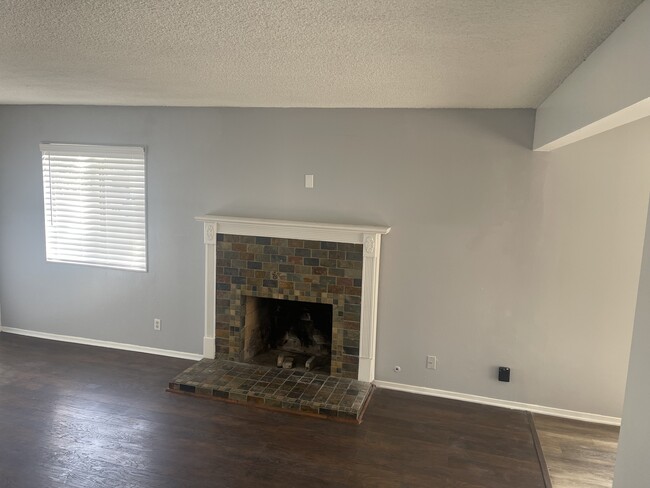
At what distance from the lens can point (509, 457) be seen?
323cm

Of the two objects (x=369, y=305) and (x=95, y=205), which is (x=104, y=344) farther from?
(x=369, y=305)

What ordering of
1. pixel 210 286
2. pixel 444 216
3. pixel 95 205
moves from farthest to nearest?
pixel 95 205
pixel 210 286
pixel 444 216

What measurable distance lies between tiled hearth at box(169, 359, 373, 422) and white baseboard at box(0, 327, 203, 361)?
0.39 m

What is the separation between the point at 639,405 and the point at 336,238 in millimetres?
2776

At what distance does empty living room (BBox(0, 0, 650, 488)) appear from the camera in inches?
91.7

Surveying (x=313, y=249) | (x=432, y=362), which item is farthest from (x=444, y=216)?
(x=432, y=362)

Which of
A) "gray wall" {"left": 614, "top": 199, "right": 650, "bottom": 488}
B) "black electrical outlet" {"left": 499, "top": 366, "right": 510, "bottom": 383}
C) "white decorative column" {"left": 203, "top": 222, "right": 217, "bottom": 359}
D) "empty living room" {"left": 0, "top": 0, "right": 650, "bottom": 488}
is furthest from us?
"white decorative column" {"left": 203, "top": 222, "right": 217, "bottom": 359}

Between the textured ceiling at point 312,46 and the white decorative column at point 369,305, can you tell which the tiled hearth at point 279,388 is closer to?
the white decorative column at point 369,305

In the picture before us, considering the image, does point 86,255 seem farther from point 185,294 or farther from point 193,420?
point 193,420

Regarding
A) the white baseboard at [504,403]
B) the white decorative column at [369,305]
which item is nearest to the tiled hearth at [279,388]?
the white decorative column at [369,305]

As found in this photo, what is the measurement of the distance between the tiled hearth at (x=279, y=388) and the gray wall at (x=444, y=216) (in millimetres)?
434

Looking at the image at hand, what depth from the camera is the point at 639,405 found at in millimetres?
→ 1464

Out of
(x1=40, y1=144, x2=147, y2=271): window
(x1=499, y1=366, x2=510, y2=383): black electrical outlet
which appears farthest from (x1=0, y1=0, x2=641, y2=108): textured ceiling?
(x1=499, y1=366, x2=510, y2=383): black electrical outlet

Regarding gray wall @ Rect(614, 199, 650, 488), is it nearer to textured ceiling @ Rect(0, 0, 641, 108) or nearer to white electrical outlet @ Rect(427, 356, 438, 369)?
textured ceiling @ Rect(0, 0, 641, 108)
